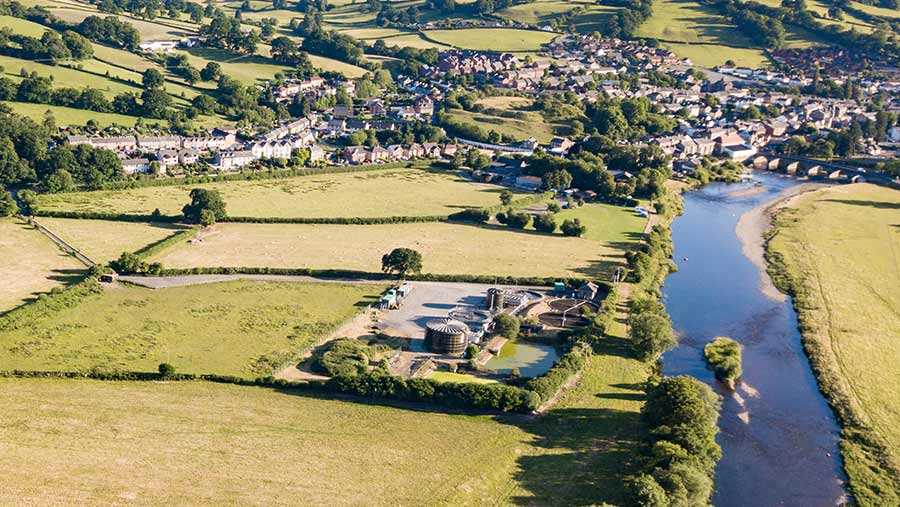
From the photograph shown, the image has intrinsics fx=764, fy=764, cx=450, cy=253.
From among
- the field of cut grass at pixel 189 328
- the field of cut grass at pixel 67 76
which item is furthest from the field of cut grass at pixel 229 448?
the field of cut grass at pixel 67 76

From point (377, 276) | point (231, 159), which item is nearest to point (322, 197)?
point (231, 159)

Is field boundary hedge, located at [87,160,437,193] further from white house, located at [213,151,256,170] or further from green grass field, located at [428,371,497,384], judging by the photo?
green grass field, located at [428,371,497,384]

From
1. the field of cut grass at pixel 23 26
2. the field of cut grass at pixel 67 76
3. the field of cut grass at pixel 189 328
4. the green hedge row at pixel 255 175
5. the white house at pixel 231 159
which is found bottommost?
the field of cut grass at pixel 189 328

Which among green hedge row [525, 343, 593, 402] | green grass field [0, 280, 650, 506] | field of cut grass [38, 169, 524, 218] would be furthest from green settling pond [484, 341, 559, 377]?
field of cut grass [38, 169, 524, 218]

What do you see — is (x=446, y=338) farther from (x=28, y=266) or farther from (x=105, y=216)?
(x=105, y=216)

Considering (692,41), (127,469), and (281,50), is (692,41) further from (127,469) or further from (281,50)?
(127,469)

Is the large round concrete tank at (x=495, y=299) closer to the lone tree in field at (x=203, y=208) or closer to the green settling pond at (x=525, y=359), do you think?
the green settling pond at (x=525, y=359)

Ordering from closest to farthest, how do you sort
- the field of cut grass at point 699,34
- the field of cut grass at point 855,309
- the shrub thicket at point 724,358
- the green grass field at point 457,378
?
the field of cut grass at point 855,309 → the green grass field at point 457,378 → the shrub thicket at point 724,358 → the field of cut grass at point 699,34
